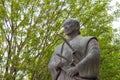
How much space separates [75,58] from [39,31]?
270 inches

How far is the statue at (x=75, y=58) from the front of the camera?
18.8 feet

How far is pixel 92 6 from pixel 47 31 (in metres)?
2.20

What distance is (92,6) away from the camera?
13.7 metres

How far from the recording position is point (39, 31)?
1273 cm

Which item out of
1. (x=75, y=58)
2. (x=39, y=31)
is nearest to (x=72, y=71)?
(x=75, y=58)

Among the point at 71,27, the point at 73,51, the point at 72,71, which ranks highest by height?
the point at 71,27

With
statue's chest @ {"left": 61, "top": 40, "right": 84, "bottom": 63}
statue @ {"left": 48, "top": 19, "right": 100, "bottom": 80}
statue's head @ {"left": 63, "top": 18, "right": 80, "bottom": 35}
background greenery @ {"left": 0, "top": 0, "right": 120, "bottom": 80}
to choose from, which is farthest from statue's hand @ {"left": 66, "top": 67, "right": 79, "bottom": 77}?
background greenery @ {"left": 0, "top": 0, "right": 120, "bottom": 80}

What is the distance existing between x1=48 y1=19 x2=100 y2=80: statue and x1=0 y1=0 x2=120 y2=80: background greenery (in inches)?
223

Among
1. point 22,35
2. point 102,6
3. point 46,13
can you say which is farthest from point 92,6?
point 22,35

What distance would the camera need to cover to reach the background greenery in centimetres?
1216

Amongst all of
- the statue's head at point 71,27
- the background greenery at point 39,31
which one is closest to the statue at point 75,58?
the statue's head at point 71,27

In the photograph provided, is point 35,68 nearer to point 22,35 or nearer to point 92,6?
point 22,35

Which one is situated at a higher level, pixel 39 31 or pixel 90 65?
pixel 90 65

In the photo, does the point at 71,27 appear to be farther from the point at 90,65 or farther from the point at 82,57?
the point at 90,65
